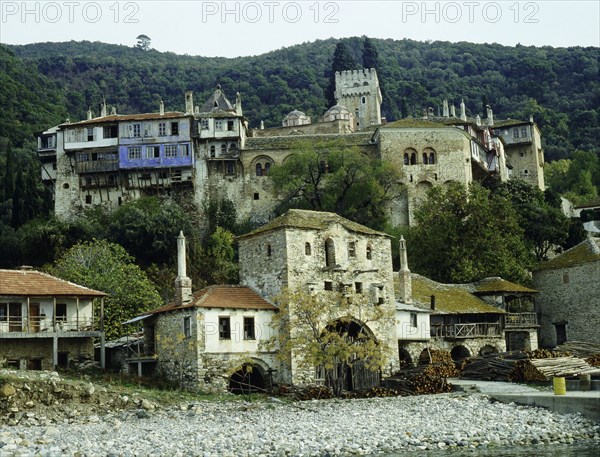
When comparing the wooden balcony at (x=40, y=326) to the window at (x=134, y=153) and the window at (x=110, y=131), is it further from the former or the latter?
the window at (x=110, y=131)

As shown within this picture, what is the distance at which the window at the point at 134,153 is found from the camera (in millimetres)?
76062

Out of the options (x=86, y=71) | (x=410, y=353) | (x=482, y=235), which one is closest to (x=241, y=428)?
(x=410, y=353)

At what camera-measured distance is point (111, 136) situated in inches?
3017

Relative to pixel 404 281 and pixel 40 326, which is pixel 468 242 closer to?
pixel 404 281

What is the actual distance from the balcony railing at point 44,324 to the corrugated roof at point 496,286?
23.1m

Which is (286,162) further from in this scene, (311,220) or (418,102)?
(418,102)

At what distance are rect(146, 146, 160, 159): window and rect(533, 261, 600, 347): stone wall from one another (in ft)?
109

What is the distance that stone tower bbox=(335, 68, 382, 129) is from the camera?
114 meters

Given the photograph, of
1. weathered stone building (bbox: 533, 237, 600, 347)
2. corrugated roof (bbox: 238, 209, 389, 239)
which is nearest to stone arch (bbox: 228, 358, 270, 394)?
corrugated roof (bbox: 238, 209, 389, 239)

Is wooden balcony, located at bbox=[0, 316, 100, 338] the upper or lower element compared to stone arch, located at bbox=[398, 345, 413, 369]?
upper

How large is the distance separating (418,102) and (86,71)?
58.6 meters

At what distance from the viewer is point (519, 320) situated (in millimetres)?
54344

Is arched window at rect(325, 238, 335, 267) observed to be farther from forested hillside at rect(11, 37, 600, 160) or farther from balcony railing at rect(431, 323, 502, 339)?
forested hillside at rect(11, 37, 600, 160)

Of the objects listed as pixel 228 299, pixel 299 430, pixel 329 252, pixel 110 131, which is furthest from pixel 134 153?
pixel 299 430
